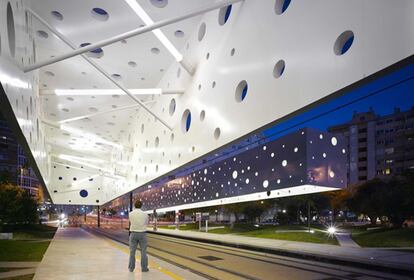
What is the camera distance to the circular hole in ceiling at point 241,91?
10.9m

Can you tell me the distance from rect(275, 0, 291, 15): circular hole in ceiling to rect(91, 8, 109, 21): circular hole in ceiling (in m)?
7.38

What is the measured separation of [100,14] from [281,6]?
7756 mm

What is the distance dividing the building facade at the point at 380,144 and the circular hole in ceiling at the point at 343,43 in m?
12.7

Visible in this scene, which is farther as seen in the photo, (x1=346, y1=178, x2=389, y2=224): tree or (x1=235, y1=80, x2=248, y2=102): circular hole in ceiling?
(x1=346, y1=178, x2=389, y2=224): tree

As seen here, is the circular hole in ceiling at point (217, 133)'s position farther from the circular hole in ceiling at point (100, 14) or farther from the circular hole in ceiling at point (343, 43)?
the circular hole in ceiling at point (100, 14)

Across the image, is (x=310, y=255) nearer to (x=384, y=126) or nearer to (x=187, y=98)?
(x=187, y=98)

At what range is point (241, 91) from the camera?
36.7ft

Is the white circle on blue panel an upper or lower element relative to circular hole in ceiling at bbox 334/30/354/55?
lower

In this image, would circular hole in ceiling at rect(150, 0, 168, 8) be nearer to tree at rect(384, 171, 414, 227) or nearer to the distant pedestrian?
the distant pedestrian

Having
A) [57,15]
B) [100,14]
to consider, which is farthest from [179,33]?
[57,15]

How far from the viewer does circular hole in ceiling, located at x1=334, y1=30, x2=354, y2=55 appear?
277 inches

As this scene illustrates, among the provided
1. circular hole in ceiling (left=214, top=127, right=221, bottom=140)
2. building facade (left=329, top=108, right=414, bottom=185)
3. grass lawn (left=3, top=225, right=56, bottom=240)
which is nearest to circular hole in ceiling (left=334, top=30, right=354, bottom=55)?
circular hole in ceiling (left=214, top=127, right=221, bottom=140)

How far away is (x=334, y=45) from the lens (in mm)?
7133

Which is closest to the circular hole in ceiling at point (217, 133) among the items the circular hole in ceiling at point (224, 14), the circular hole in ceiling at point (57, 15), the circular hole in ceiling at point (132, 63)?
the circular hole in ceiling at point (224, 14)
